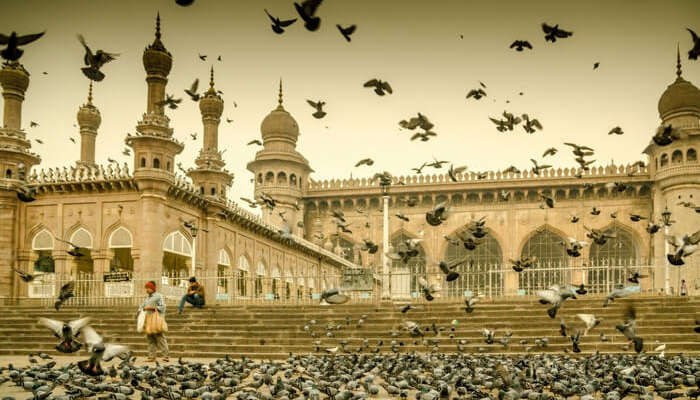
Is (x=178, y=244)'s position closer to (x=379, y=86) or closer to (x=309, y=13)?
(x=379, y=86)

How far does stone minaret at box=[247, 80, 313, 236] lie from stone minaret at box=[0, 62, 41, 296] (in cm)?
1480

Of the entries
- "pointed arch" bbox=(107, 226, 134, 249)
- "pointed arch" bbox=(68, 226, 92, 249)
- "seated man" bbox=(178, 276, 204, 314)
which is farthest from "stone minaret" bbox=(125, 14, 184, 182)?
"seated man" bbox=(178, 276, 204, 314)

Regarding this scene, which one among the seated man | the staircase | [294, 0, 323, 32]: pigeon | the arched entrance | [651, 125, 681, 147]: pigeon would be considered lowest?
the staircase

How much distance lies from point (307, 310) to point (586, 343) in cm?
518

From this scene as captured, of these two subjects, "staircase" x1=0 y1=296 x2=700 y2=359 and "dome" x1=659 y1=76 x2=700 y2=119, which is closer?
"staircase" x1=0 y1=296 x2=700 y2=359

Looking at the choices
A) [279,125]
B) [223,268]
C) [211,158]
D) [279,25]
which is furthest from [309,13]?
[279,125]

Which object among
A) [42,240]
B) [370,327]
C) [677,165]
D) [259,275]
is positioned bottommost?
[370,327]

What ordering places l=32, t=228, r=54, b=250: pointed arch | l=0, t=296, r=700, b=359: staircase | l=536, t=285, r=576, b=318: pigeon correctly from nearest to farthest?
l=536, t=285, r=576, b=318: pigeon → l=0, t=296, r=700, b=359: staircase → l=32, t=228, r=54, b=250: pointed arch

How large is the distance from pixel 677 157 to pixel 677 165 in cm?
51

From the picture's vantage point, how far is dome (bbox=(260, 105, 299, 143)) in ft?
111

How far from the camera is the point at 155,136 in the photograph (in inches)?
693

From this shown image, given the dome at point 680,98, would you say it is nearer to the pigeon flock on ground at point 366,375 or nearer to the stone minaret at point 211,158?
the stone minaret at point 211,158

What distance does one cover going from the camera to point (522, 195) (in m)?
32.5

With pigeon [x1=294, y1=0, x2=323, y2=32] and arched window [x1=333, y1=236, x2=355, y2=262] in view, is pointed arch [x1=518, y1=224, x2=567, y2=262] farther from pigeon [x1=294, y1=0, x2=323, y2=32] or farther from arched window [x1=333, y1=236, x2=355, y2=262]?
pigeon [x1=294, y1=0, x2=323, y2=32]
